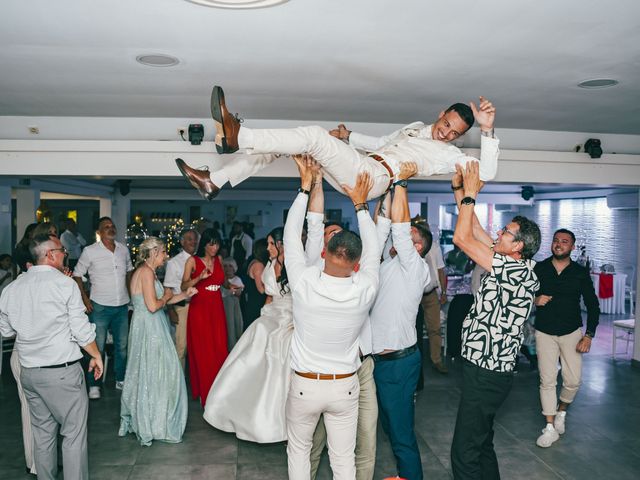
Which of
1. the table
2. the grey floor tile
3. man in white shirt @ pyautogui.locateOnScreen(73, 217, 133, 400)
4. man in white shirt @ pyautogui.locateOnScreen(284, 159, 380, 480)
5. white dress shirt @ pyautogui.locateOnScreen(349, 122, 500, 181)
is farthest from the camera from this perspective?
the table

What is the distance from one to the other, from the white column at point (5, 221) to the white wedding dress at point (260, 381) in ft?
21.0

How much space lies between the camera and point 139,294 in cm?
405

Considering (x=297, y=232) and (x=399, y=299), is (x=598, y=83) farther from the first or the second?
(x=297, y=232)

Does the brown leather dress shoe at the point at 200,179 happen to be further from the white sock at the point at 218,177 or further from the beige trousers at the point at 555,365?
the beige trousers at the point at 555,365

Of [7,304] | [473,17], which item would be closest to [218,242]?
[7,304]

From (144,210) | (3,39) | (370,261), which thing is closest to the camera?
(370,261)

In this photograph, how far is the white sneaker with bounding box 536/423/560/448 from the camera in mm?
4168

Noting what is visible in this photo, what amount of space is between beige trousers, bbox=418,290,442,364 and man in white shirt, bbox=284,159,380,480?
370cm

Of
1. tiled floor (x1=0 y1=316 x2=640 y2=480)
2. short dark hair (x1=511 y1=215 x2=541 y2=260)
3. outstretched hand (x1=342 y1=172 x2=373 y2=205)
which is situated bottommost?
tiled floor (x1=0 y1=316 x2=640 y2=480)

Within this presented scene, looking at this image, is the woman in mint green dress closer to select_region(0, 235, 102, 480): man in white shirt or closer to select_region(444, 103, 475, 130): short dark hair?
select_region(0, 235, 102, 480): man in white shirt

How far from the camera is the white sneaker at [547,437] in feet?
13.7

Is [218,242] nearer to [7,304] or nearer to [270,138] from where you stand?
[7,304]

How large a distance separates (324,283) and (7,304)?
1.87m

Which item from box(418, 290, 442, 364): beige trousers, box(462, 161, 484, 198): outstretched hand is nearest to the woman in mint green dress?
box(462, 161, 484, 198): outstretched hand
